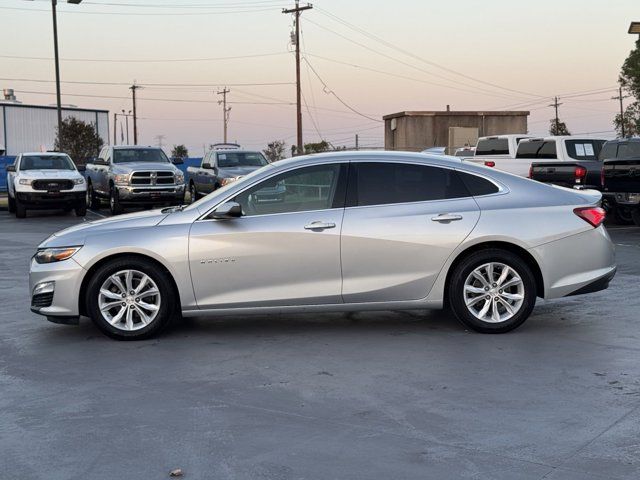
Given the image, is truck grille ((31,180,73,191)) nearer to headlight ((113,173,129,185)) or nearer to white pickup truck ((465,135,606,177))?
headlight ((113,173,129,185))

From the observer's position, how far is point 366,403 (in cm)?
547

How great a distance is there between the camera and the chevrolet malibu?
7371mm

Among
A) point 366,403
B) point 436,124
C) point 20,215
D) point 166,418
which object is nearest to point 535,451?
point 366,403

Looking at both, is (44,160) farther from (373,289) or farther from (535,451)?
(535,451)

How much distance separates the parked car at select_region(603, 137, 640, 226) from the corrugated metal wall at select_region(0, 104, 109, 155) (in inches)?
2890

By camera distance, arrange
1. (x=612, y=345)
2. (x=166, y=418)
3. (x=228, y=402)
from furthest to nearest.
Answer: (x=612, y=345) < (x=228, y=402) < (x=166, y=418)

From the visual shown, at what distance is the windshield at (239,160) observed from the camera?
26719 millimetres

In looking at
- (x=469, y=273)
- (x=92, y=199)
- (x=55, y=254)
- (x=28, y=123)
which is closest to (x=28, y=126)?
(x=28, y=123)

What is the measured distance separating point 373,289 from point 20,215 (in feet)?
64.1

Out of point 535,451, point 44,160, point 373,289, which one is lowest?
point 535,451

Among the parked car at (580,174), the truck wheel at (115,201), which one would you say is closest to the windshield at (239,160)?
the truck wheel at (115,201)

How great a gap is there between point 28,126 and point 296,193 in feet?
283

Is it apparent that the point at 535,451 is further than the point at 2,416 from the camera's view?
No

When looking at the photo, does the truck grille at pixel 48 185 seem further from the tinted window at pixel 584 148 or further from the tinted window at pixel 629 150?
the tinted window at pixel 629 150
